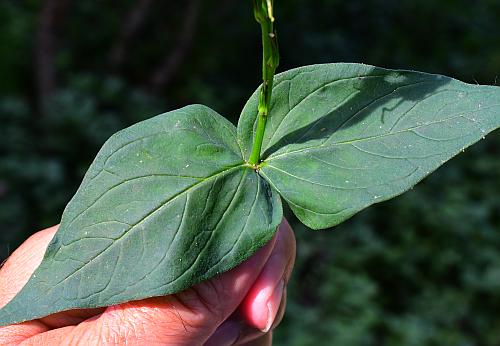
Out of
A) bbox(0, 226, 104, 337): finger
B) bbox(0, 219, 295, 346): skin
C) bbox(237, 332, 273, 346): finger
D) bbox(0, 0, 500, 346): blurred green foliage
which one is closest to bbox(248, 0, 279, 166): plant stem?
bbox(0, 219, 295, 346): skin

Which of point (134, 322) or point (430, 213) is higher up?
point (134, 322)

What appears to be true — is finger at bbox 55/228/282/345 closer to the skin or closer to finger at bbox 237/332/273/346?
→ the skin

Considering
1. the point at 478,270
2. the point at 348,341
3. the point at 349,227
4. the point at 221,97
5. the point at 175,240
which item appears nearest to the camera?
the point at 175,240

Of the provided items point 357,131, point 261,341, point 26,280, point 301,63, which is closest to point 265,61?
point 357,131

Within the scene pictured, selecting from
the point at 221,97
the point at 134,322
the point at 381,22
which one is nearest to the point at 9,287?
the point at 134,322

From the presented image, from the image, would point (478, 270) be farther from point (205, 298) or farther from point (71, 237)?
point (71, 237)

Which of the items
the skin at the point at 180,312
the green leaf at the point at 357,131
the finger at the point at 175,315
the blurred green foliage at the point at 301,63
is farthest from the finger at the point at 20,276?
the blurred green foliage at the point at 301,63
